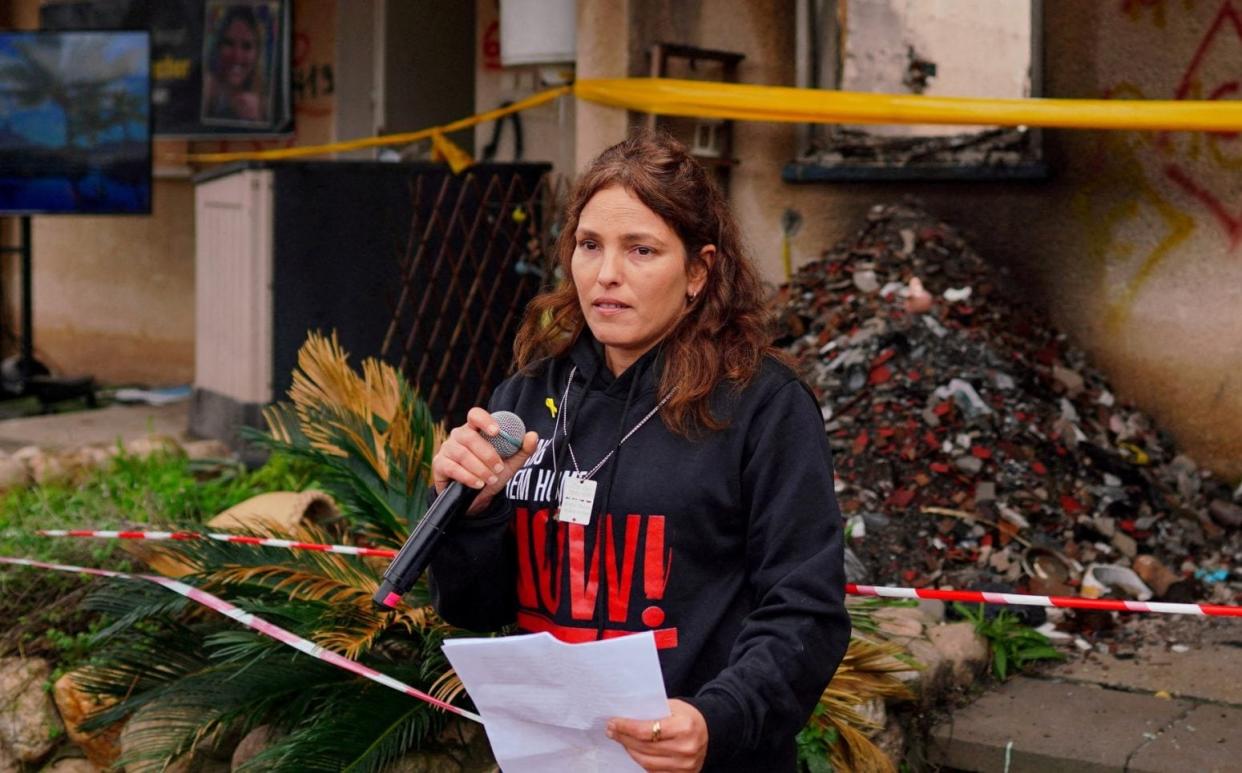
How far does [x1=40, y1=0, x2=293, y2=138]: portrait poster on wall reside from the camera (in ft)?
35.0

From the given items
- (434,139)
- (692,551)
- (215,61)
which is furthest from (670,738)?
(215,61)

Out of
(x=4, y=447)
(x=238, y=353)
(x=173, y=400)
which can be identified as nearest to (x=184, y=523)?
(x=238, y=353)

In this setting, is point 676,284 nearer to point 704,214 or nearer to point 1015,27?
point 704,214

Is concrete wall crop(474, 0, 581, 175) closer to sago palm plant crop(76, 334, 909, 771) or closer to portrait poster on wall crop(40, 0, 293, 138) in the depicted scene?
portrait poster on wall crop(40, 0, 293, 138)

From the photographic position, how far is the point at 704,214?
2.52 metres

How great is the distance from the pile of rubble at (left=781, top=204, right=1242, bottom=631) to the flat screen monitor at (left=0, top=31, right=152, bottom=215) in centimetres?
427

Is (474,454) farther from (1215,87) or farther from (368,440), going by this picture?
(1215,87)

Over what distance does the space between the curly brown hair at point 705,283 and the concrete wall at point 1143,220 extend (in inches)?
149

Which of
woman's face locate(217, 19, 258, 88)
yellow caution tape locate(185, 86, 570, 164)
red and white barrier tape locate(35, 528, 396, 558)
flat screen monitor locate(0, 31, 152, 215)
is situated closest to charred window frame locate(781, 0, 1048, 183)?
yellow caution tape locate(185, 86, 570, 164)

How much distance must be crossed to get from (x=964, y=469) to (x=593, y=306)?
3576mm

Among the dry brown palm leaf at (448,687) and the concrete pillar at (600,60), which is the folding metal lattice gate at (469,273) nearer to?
the concrete pillar at (600,60)

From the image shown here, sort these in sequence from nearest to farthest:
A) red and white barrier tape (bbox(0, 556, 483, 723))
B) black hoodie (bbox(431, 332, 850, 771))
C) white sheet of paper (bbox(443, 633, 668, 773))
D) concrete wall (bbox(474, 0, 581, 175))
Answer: white sheet of paper (bbox(443, 633, 668, 773)) → black hoodie (bbox(431, 332, 850, 771)) → red and white barrier tape (bbox(0, 556, 483, 723)) → concrete wall (bbox(474, 0, 581, 175))

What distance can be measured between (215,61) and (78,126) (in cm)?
184

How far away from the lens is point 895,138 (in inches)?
277
